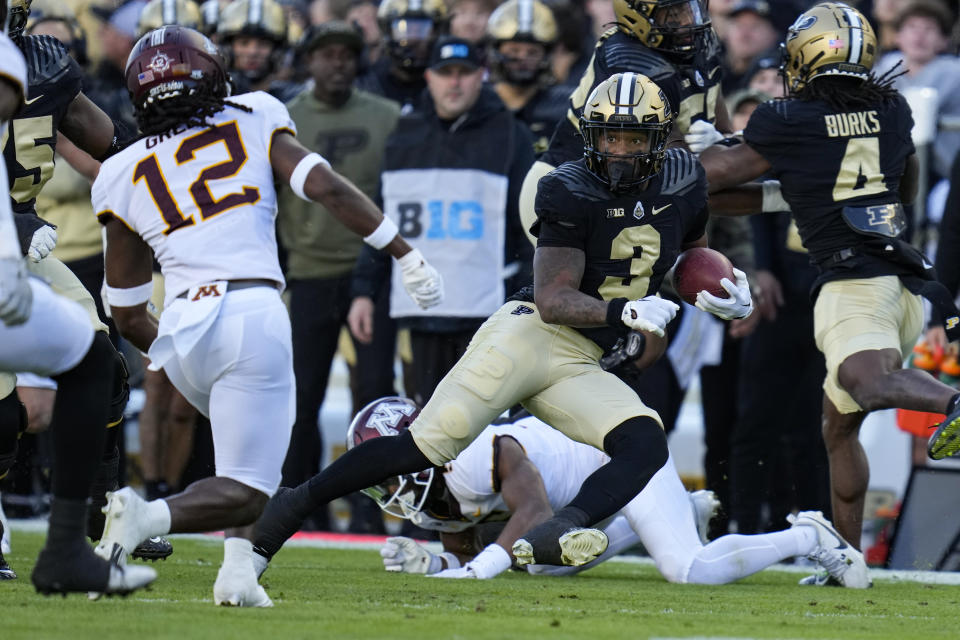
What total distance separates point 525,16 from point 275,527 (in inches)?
161

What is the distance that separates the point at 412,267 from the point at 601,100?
104 centimetres

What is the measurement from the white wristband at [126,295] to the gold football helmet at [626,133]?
1.58 m

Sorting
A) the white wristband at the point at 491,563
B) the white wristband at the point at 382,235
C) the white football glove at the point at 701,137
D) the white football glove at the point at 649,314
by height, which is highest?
the white football glove at the point at 701,137

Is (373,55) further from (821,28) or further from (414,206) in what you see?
(821,28)

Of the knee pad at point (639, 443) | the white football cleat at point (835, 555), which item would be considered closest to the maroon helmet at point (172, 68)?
the knee pad at point (639, 443)

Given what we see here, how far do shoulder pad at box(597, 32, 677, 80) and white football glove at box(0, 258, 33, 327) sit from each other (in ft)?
11.1

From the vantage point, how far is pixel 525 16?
8.90m

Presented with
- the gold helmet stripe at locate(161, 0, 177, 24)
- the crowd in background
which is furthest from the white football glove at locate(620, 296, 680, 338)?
the gold helmet stripe at locate(161, 0, 177, 24)

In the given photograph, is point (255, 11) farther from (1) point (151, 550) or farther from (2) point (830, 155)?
(1) point (151, 550)

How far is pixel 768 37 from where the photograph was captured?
991 centimetres

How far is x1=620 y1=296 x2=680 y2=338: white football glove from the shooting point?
5.21 m

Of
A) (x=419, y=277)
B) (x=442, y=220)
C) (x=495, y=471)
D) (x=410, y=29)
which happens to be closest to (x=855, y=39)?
(x=495, y=471)

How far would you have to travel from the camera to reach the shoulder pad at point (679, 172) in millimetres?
5777

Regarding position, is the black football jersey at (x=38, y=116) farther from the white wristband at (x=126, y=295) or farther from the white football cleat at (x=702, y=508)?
the white football cleat at (x=702, y=508)
